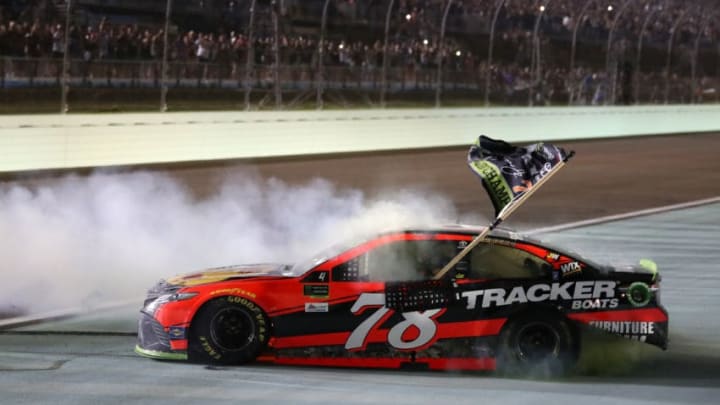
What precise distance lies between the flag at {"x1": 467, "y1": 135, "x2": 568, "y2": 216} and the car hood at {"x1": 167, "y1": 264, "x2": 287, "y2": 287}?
1.66 meters

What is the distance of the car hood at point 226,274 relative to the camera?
8672 millimetres

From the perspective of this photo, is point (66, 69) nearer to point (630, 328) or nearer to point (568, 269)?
point (568, 269)

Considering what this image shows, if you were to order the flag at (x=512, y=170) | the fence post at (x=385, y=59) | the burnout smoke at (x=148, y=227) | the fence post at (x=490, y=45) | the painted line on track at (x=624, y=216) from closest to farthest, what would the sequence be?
the flag at (x=512, y=170), the burnout smoke at (x=148, y=227), the painted line on track at (x=624, y=216), the fence post at (x=385, y=59), the fence post at (x=490, y=45)

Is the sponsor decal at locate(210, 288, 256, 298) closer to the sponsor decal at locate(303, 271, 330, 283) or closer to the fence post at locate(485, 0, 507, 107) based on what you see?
the sponsor decal at locate(303, 271, 330, 283)

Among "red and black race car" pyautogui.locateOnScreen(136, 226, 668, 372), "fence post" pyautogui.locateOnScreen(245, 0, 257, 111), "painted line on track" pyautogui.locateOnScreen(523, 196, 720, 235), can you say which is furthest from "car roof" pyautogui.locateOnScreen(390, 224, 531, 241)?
"fence post" pyautogui.locateOnScreen(245, 0, 257, 111)

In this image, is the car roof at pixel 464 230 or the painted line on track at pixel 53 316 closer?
the car roof at pixel 464 230

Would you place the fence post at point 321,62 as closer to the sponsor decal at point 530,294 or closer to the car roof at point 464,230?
the car roof at point 464,230

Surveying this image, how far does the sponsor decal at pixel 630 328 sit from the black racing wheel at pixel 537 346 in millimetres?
234

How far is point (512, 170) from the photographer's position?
899cm

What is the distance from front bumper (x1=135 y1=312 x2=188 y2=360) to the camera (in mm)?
8492

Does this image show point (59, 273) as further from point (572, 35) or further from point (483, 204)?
point (572, 35)

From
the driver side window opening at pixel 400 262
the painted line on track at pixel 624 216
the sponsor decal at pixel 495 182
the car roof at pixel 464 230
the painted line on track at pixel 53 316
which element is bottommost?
the painted line on track at pixel 53 316

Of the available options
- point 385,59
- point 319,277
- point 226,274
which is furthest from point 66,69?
point 319,277

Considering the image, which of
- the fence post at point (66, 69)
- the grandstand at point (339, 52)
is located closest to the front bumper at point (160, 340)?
the grandstand at point (339, 52)
